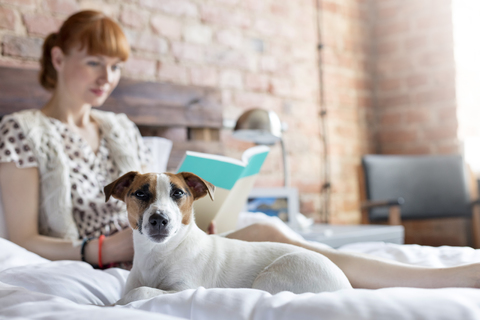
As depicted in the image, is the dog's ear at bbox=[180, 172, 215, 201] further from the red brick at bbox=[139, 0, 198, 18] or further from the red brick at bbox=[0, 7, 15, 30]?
the red brick at bbox=[139, 0, 198, 18]

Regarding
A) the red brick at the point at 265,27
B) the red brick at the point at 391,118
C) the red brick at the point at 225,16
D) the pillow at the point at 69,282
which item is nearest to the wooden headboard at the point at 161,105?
the red brick at the point at 225,16

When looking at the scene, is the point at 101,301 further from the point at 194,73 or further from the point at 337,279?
the point at 194,73

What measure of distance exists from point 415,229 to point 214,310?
112 inches

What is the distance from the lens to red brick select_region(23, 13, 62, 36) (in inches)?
71.2

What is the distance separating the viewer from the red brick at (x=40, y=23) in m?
1.81

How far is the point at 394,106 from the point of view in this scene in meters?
3.29

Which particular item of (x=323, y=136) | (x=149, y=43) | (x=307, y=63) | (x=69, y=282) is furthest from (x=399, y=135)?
(x=69, y=282)

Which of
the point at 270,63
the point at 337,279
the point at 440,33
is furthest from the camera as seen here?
the point at 440,33

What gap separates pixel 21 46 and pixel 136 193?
4.24 ft

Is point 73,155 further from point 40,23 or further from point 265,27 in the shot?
point 265,27

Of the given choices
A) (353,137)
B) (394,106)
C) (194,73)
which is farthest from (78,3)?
(394,106)

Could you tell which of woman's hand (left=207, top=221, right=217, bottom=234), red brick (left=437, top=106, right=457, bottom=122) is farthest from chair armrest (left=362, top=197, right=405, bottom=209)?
woman's hand (left=207, top=221, right=217, bottom=234)

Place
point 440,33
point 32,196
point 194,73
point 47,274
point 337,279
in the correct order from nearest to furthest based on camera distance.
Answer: point 337,279
point 47,274
point 32,196
point 194,73
point 440,33

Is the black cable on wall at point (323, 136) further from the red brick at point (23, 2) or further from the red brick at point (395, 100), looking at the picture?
the red brick at point (23, 2)
